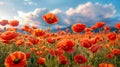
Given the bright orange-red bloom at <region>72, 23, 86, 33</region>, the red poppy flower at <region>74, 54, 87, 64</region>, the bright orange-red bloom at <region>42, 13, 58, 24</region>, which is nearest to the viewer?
the red poppy flower at <region>74, 54, 87, 64</region>

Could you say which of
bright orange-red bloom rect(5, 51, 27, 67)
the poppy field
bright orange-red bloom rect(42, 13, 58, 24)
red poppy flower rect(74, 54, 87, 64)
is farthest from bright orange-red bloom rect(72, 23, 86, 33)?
bright orange-red bloom rect(5, 51, 27, 67)

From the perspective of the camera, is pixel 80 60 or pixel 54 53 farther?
pixel 54 53

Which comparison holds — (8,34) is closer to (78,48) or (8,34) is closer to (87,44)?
(87,44)

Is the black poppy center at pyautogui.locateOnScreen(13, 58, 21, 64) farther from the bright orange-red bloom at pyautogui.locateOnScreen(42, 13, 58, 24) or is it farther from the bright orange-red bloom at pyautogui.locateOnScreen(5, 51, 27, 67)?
the bright orange-red bloom at pyautogui.locateOnScreen(42, 13, 58, 24)

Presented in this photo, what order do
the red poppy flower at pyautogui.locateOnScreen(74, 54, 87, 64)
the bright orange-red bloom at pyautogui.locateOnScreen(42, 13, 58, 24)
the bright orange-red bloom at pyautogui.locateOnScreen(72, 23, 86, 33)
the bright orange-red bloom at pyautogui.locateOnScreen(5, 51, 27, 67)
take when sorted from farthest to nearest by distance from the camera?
the bright orange-red bloom at pyautogui.locateOnScreen(72, 23, 86, 33) < the bright orange-red bloom at pyautogui.locateOnScreen(42, 13, 58, 24) < the red poppy flower at pyautogui.locateOnScreen(74, 54, 87, 64) < the bright orange-red bloom at pyautogui.locateOnScreen(5, 51, 27, 67)

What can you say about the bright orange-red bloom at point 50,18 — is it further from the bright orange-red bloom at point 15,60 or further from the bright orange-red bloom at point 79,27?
the bright orange-red bloom at point 15,60

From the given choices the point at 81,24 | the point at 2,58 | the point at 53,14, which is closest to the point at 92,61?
the point at 81,24

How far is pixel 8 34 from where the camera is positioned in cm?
527

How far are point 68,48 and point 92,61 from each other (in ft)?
5.31

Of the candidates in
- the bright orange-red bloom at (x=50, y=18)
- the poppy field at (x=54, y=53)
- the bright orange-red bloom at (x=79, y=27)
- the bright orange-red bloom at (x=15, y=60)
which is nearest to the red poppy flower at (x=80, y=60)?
the poppy field at (x=54, y=53)

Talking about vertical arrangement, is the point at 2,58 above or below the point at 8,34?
below

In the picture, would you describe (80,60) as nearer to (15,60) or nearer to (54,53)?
(54,53)

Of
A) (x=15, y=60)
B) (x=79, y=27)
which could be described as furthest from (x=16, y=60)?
(x=79, y=27)

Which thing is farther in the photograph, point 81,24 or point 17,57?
point 81,24
